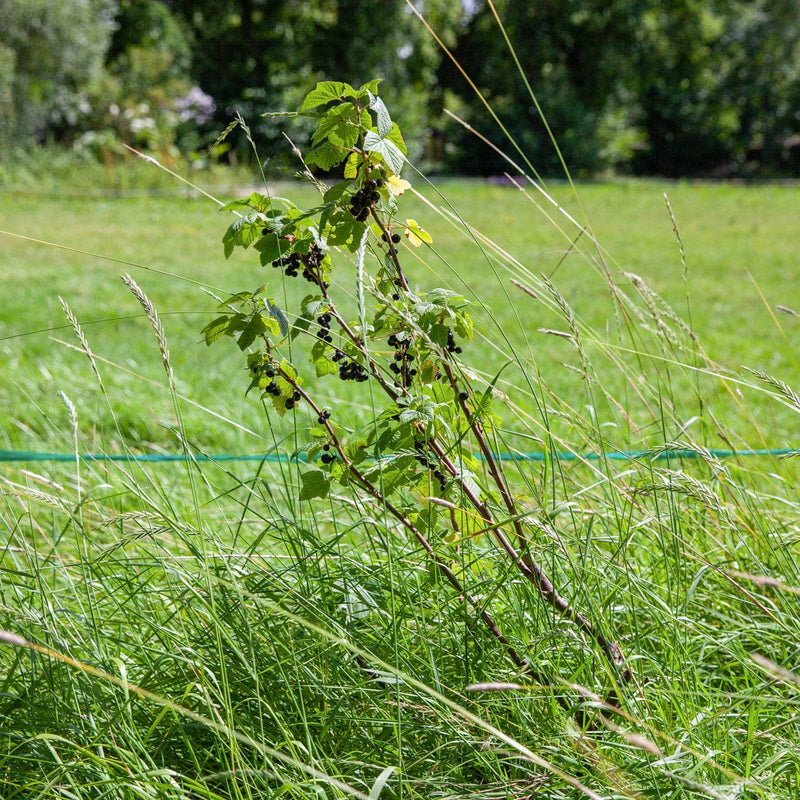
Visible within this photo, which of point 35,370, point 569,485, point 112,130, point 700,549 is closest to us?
point 700,549

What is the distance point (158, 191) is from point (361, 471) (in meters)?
12.5

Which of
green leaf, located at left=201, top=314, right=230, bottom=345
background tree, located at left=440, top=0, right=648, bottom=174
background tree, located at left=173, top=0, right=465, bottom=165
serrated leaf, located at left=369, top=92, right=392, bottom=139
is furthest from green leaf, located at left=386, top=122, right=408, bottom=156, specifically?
background tree, located at left=440, top=0, right=648, bottom=174

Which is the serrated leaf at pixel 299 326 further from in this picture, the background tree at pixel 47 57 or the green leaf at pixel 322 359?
Answer: the background tree at pixel 47 57

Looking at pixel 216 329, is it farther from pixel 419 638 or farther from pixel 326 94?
pixel 419 638

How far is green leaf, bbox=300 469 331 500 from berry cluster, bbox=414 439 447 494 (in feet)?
0.46

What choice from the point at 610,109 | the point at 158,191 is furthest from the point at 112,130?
the point at 610,109

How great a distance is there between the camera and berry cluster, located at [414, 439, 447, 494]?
1319 mm

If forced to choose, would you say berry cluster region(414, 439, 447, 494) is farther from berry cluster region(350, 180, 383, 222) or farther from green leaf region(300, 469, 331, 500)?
berry cluster region(350, 180, 383, 222)

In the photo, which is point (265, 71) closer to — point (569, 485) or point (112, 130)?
point (112, 130)

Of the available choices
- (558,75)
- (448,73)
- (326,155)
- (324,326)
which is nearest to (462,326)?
(324,326)

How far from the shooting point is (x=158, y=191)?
1306 cm

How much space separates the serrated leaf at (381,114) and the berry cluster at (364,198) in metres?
0.07

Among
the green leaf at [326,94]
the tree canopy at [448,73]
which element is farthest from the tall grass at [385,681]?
the tree canopy at [448,73]

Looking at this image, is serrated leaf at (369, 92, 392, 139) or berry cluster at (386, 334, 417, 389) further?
berry cluster at (386, 334, 417, 389)
